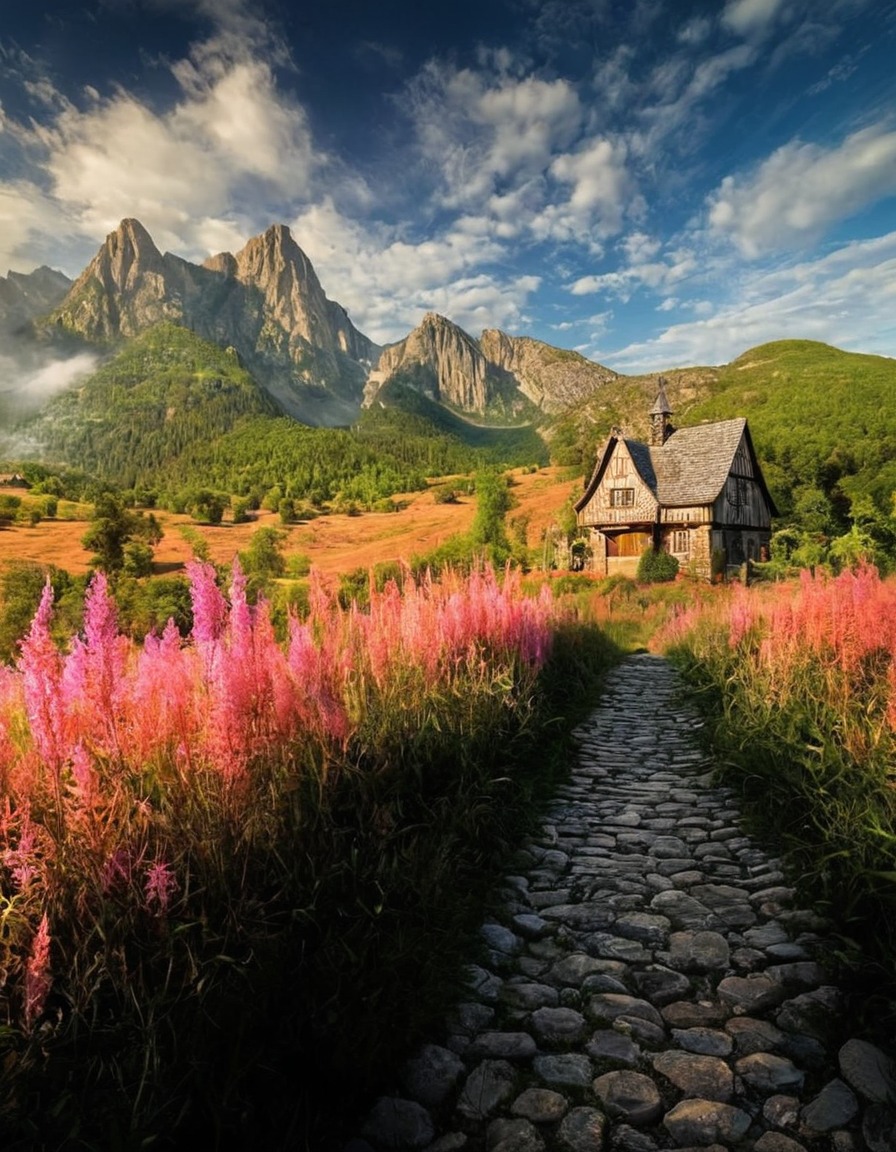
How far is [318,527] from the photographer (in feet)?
253

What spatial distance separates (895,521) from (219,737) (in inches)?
1447

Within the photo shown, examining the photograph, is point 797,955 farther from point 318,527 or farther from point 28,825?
point 318,527

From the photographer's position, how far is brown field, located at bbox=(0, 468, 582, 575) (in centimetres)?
5106

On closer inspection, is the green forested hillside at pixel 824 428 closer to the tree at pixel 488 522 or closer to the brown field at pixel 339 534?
the brown field at pixel 339 534

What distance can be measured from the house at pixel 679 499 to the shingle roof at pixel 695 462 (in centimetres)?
6

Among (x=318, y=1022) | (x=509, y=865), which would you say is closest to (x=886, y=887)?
(x=509, y=865)

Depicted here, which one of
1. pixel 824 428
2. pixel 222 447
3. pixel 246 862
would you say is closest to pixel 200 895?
pixel 246 862

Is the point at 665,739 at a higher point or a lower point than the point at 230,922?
lower

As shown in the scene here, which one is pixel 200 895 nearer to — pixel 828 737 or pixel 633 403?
pixel 828 737

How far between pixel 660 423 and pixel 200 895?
1760 inches

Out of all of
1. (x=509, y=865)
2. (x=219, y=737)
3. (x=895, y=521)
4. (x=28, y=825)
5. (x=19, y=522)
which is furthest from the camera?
(x=19, y=522)

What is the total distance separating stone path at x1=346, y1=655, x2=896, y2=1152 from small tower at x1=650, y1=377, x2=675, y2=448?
4163 cm

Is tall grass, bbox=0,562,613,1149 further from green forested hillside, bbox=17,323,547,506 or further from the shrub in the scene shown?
green forested hillside, bbox=17,323,547,506

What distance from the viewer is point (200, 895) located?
2.40m
